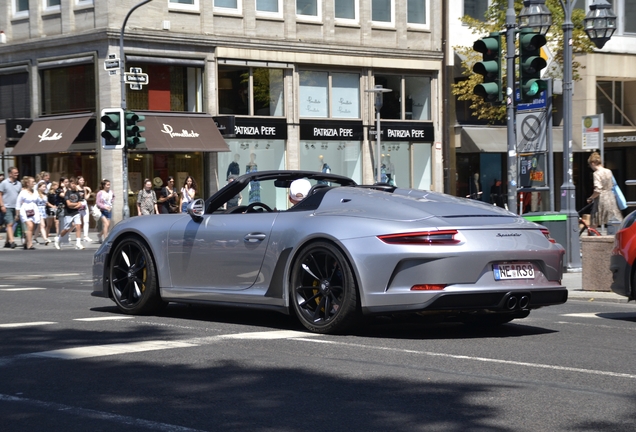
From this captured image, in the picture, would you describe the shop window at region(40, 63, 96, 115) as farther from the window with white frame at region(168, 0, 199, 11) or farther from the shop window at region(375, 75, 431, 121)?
the shop window at region(375, 75, 431, 121)

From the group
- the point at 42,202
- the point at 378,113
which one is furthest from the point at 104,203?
the point at 378,113

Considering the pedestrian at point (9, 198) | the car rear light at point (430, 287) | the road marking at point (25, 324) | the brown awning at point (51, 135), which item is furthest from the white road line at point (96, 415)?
the brown awning at point (51, 135)

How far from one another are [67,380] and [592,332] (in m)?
4.60

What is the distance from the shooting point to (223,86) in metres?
38.5

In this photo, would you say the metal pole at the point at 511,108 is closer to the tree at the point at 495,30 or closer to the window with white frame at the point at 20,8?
the tree at the point at 495,30

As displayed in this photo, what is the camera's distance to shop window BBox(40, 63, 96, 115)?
36381 mm

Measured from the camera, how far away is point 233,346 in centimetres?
793

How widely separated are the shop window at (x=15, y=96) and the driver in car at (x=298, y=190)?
29860 mm

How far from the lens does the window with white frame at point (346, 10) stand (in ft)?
136

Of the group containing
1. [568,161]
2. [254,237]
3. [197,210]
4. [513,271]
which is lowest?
[513,271]

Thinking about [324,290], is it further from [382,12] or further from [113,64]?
[382,12]

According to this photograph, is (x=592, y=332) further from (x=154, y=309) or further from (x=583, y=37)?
(x=583, y=37)

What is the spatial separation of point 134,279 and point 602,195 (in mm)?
12413

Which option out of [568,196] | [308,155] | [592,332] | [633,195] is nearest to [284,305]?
[592,332]
